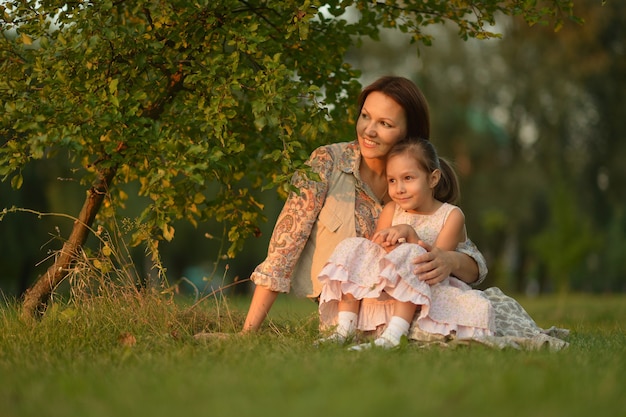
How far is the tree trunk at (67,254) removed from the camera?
568cm

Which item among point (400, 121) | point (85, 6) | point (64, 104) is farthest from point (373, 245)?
point (85, 6)

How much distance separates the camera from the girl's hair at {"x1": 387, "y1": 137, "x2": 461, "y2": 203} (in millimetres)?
4969

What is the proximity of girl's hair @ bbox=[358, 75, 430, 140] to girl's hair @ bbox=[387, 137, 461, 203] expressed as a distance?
0.13 meters

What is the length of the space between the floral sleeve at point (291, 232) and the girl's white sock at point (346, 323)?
44 cm

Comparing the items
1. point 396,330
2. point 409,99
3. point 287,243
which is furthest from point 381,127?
point 396,330

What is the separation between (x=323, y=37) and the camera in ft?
20.3

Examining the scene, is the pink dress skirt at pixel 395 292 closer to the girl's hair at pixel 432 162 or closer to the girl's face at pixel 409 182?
the girl's face at pixel 409 182

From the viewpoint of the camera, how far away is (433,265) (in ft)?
15.0

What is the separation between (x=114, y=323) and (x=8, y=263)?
1333cm

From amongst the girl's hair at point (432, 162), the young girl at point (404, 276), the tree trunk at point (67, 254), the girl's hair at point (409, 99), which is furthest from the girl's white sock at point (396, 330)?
the tree trunk at point (67, 254)

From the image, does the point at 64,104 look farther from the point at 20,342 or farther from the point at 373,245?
the point at 373,245

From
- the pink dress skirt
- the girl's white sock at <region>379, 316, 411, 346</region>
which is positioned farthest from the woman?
the girl's white sock at <region>379, 316, 411, 346</region>

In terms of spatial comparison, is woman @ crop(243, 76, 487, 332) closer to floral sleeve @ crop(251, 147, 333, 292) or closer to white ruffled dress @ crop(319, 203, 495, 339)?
floral sleeve @ crop(251, 147, 333, 292)

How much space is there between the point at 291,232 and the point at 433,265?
37.2 inches
